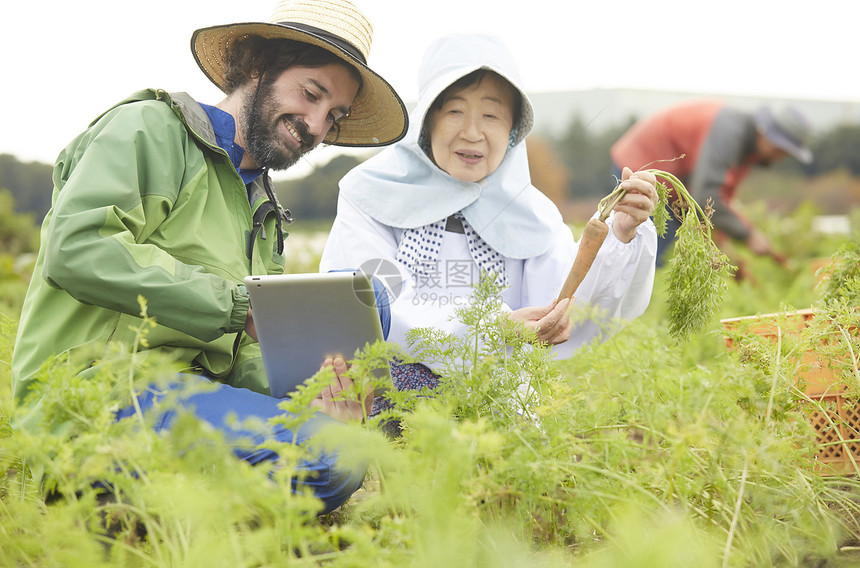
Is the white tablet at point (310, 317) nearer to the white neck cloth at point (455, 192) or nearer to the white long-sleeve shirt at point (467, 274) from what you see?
the white long-sleeve shirt at point (467, 274)

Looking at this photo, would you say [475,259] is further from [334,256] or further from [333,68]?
[333,68]

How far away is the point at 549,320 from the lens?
1.99 meters

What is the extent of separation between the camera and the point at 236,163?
219 centimetres

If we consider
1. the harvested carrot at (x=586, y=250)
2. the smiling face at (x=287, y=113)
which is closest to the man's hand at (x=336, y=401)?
the harvested carrot at (x=586, y=250)

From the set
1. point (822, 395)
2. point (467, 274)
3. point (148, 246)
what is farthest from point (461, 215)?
point (822, 395)

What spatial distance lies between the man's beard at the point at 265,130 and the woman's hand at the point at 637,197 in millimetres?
978

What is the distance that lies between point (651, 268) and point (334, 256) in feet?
3.57

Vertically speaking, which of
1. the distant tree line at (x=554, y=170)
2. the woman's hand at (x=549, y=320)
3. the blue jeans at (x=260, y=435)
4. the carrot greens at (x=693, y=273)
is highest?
the distant tree line at (x=554, y=170)

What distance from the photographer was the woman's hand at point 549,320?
1.99 metres

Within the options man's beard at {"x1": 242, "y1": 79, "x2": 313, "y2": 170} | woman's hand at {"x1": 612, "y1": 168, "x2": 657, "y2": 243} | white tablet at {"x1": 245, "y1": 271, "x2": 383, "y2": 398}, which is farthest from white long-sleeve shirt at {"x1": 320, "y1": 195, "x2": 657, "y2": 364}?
white tablet at {"x1": 245, "y1": 271, "x2": 383, "y2": 398}

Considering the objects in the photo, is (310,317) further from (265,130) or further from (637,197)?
(637,197)

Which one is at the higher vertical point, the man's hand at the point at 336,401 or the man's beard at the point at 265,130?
the man's beard at the point at 265,130

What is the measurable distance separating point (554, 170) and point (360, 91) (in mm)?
896

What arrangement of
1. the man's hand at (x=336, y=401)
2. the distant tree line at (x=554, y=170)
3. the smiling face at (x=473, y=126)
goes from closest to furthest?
the man's hand at (x=336, y=401), the smiling face at (x=473, y=126), the distant tree line at (x=554, y=170)
